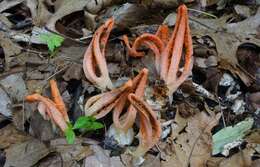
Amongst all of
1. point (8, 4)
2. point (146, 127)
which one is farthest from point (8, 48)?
point (146, 127)

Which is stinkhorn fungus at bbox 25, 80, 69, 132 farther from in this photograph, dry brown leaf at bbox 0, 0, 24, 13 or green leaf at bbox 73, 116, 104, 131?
dry brown leaf at bbox 0, 0, 24, 13

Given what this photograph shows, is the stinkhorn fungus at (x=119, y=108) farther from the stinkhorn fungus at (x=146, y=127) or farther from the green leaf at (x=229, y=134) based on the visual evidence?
the green leaf at (x=229, y=134)

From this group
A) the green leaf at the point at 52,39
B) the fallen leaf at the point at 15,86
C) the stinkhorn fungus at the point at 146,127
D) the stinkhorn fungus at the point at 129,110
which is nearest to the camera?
the stinkhorn fungus at the point at 146,127

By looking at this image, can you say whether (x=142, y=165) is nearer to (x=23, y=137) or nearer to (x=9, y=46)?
(x=23, y=137)

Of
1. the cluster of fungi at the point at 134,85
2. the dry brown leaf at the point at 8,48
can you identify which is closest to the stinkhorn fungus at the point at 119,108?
the cluster of fungi at the point at 134,85

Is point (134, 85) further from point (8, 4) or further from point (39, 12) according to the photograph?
point (8, 4)

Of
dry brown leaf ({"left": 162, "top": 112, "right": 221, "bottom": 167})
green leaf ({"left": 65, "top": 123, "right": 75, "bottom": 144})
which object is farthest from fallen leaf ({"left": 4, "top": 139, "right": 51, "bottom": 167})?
dry brown leaf ({"left": 162, "top": 112, "right": 221, "bottom": 167})
